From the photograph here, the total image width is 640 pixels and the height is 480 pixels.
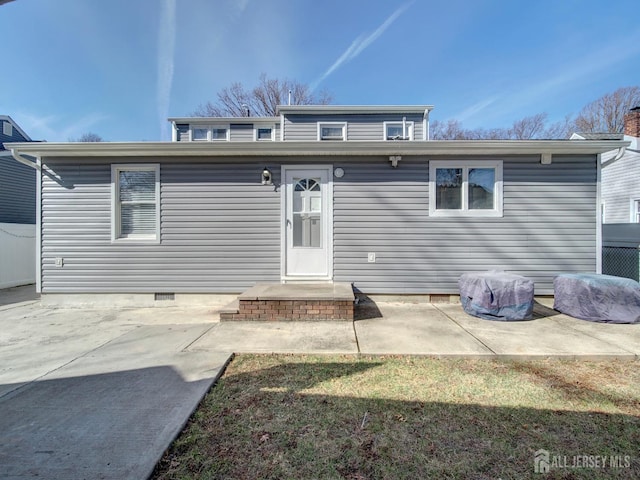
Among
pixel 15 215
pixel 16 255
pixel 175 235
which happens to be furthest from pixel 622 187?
pixel 15 215

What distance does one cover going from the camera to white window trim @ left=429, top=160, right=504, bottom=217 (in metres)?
5.02

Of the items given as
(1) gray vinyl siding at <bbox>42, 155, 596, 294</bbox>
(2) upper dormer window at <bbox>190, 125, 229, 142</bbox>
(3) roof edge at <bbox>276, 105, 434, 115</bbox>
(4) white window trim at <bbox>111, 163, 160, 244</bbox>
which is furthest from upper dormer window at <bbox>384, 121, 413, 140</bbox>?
(4) white window trim at <bbox>111, 163, 160, 244</bbox>

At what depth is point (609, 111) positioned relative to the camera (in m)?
18.7

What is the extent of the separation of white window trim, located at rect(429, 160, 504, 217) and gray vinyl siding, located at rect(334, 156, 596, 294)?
90 millimetres

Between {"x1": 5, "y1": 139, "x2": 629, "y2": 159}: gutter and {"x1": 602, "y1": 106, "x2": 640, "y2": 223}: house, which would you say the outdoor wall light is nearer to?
{"x1": 5, "y1": 139, "x2": 629, "y2": 159}: gutter

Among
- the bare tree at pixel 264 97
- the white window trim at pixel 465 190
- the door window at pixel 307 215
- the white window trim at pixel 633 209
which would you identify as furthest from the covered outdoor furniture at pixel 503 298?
the bare tree at pixel 264 97

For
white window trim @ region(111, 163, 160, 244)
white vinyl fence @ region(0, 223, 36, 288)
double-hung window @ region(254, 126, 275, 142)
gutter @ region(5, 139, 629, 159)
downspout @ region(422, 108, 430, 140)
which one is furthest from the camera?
double-hung window @ region(254, 126, 275, 142)

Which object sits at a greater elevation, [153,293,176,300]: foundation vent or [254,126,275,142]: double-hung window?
[254,126,275,142]: double-hung window

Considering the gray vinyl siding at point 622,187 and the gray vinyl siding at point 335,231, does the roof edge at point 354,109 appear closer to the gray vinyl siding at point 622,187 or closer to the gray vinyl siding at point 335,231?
the gray vinyl siding at point 335,231

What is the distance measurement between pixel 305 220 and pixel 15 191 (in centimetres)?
1187

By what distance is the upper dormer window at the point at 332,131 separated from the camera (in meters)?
10.3

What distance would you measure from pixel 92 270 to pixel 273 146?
4029 millimetres

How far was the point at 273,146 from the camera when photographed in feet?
15.9

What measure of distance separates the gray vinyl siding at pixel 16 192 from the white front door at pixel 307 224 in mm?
11125
